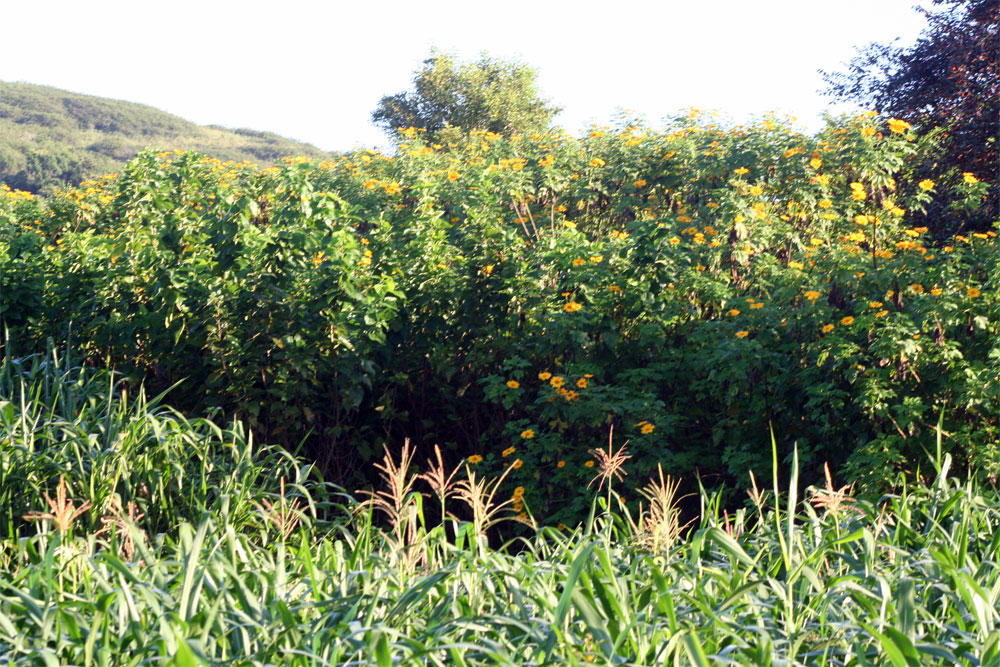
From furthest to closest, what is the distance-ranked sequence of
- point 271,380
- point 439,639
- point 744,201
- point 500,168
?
point 500,168
point 744,201
point 271,380
point 439,639

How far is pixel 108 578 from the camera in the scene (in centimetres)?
285

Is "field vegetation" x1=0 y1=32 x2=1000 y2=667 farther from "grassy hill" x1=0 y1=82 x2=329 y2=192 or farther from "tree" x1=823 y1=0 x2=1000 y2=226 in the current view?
"grassy hill" x1=0 y1=82 x2=329 y2=192

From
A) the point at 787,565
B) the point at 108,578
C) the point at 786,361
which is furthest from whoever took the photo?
the point at 786,361

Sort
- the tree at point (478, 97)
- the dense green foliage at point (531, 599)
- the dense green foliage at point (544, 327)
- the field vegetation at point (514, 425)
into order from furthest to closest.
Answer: the tree at point (478, 97) → the dense green foliage at point (544, 327) → the field vegetation at point (514, 425) → the dense green foliage at point (531, 599)

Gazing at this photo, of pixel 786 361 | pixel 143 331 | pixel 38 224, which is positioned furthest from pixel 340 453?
pixel 38 224

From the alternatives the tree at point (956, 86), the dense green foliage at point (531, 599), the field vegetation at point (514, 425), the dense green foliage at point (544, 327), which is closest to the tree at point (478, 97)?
the tree at point (956, 86)

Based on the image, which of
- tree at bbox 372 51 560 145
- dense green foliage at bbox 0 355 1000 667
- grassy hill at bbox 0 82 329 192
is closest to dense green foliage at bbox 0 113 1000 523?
dense green foliage at bbox 0 355 1000 667

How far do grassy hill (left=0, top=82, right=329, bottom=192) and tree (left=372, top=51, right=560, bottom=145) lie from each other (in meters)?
20.9

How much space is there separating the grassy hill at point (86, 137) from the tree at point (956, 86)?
103 ft

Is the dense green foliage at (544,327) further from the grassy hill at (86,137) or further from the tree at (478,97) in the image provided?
the grassy hill at (86,137)

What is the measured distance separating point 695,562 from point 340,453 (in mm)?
3227

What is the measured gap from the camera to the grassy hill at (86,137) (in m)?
37.5

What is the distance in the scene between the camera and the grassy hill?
37.5 meters

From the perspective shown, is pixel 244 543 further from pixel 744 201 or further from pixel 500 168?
pixel 500 168
